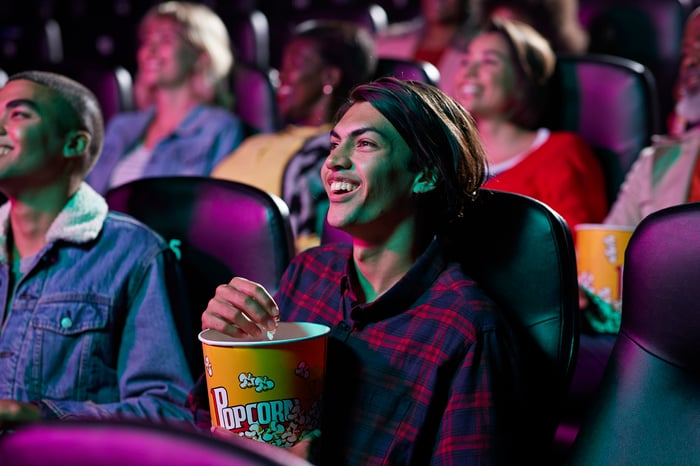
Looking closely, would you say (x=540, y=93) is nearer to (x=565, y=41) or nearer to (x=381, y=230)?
(x=565, y=41)

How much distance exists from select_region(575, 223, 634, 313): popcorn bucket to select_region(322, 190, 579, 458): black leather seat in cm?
35

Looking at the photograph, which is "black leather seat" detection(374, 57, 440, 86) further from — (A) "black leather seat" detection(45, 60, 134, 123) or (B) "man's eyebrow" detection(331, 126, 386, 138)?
(B) "man's eyebrow" detection(331, 126, 386, 138)

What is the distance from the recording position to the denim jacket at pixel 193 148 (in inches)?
109

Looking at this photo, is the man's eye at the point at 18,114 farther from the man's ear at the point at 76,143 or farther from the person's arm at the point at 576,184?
the person's arm at the point at 576,184

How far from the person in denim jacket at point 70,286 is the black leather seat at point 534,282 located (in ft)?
1.42

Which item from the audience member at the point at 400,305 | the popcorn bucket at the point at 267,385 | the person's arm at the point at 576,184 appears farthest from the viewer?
the person's arm at the point at 576,184

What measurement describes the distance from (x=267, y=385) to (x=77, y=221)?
23.8 inches

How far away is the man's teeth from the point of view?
1179 millimetres

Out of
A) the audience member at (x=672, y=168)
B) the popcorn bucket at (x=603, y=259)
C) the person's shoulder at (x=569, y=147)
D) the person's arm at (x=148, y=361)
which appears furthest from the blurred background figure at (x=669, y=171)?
the person's arm at (x=148, y=361)

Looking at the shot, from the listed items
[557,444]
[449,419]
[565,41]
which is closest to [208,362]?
[449,419]

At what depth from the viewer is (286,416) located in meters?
0.98

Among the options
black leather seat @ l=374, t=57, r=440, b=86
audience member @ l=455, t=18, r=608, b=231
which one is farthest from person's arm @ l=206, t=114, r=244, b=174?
audience member @ l=455, t=18, r=608, b=231

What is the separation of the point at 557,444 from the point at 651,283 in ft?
1.94

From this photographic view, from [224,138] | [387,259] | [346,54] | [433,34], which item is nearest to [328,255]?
[387,259]
